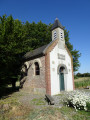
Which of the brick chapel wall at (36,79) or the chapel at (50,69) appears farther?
the brick chapel wall at (36,79)

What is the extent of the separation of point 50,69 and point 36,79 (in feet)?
7.90

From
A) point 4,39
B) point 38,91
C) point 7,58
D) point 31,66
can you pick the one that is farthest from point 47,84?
point 4,39

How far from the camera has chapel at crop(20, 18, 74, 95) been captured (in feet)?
34.2

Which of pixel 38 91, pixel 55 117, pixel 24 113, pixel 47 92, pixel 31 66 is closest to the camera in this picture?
pixel 55 117

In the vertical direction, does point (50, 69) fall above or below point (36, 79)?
above

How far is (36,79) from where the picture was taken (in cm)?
1141

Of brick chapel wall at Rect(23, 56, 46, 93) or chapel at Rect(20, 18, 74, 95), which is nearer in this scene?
chapel at Rect(20, 18, 74, 95)

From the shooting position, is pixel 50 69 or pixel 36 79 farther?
pixel 36 79

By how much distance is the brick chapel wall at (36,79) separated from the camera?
34.8ft

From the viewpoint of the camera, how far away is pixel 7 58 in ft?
29.6

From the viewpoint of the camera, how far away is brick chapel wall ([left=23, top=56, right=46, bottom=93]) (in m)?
10.6

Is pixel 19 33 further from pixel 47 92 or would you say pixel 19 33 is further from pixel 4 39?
pixel 47 92

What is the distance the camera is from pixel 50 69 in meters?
10.6

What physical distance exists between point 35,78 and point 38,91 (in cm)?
172
